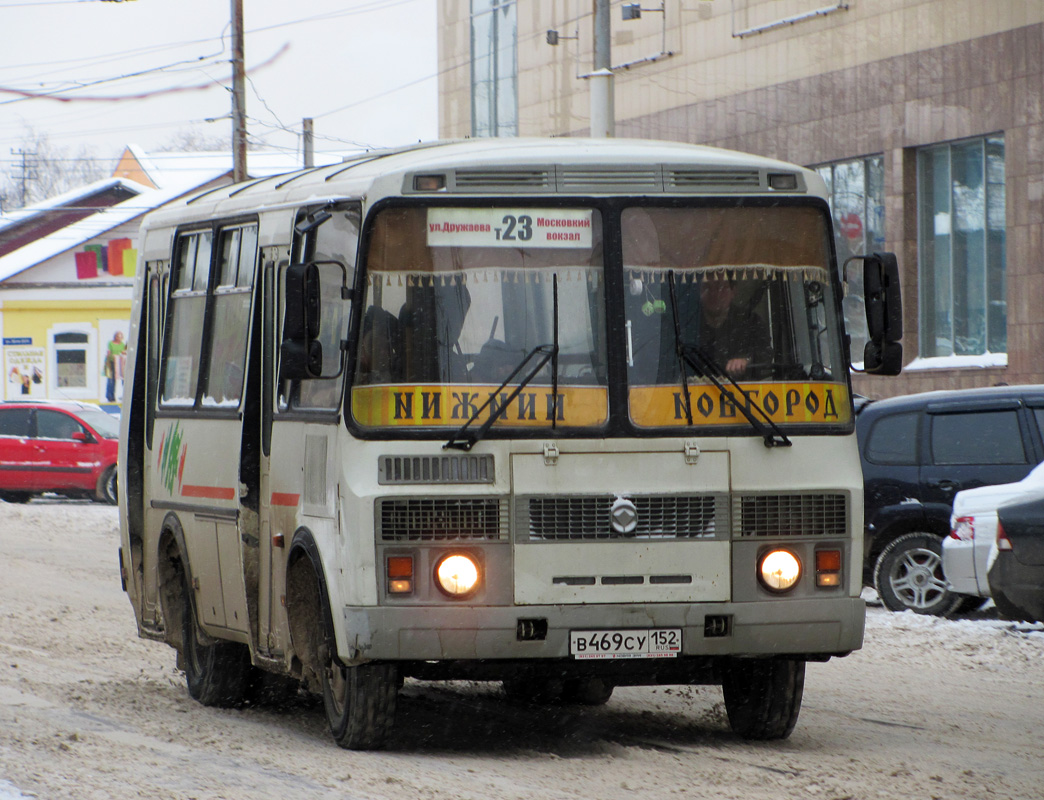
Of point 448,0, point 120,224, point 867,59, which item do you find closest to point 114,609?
point 867,59

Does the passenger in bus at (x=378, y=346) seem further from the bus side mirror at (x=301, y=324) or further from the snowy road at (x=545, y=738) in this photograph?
the snowy road at (x=545, y=738)

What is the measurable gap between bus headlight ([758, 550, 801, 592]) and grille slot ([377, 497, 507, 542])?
112 cm

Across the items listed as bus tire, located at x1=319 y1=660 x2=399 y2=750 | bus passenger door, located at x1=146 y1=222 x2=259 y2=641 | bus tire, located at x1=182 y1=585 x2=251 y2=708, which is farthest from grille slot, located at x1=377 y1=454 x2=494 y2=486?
bus tire, located at x1=182 y1=585 x2=251 y2=708

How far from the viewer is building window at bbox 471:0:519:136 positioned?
38875 millimetres

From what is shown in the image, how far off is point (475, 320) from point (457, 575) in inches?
41.9

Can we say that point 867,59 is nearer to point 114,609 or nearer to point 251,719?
point 114,609

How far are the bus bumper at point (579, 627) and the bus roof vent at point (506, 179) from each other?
178 cm

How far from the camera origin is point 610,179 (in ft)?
26.2

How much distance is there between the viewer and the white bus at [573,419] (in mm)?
7613

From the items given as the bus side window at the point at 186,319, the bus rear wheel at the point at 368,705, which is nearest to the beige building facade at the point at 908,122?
the bus side window at the point at 186,319

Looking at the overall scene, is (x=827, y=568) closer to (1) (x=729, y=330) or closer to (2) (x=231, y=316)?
(1) (x=729, y=330)

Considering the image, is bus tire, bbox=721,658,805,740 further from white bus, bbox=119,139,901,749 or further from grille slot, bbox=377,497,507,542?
grille slot, bbox=377,497,507,542

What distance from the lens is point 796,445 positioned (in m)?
7.89

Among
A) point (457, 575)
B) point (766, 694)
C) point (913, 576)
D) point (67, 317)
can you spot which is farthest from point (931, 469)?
point (67, 317)
